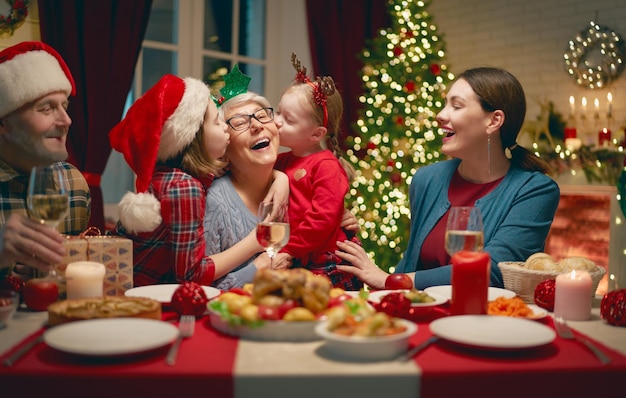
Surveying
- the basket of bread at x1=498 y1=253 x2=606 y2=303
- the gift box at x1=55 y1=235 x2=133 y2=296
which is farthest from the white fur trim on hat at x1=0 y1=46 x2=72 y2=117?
the basket of bread at x1=498 y1=253 x2=606 y2=303

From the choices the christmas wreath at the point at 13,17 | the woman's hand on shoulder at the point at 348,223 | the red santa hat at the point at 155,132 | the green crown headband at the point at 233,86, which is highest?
the christmas wreath at the point at 13,17

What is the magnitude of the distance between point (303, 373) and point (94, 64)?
3971 mm

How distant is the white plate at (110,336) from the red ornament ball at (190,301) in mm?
177

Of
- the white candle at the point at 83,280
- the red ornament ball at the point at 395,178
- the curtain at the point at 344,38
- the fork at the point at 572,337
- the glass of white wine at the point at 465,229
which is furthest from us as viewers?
the curtain at the point at 344,38

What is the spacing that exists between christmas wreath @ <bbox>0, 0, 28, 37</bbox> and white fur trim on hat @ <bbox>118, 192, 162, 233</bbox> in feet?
9.42

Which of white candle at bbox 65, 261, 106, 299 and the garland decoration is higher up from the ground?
the garland decoration

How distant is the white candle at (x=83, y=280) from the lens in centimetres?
166

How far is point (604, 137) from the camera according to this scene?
528cm

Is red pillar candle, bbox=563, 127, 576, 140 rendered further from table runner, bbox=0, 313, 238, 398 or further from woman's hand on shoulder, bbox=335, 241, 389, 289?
table runner, bbox=0, 313, 238, 398

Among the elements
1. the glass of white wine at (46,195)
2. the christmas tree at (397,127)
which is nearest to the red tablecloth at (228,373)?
the glass of white wine at (46,195)

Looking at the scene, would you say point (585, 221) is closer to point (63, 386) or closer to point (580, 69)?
point (580, 69)

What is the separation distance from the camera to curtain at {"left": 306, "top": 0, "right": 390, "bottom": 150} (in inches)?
245

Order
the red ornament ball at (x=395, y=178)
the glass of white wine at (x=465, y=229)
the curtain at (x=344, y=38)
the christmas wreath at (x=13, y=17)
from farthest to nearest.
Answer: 1. the curtain at (x=344, y=38)
2. the red ornament ball at (x=395, y=178)
3. the christmas wreath at (x=13, y=17)
4. the glass of white wine at (x=465, y=229)

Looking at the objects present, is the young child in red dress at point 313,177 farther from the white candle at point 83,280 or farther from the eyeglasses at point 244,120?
the white candle at point 83,280
